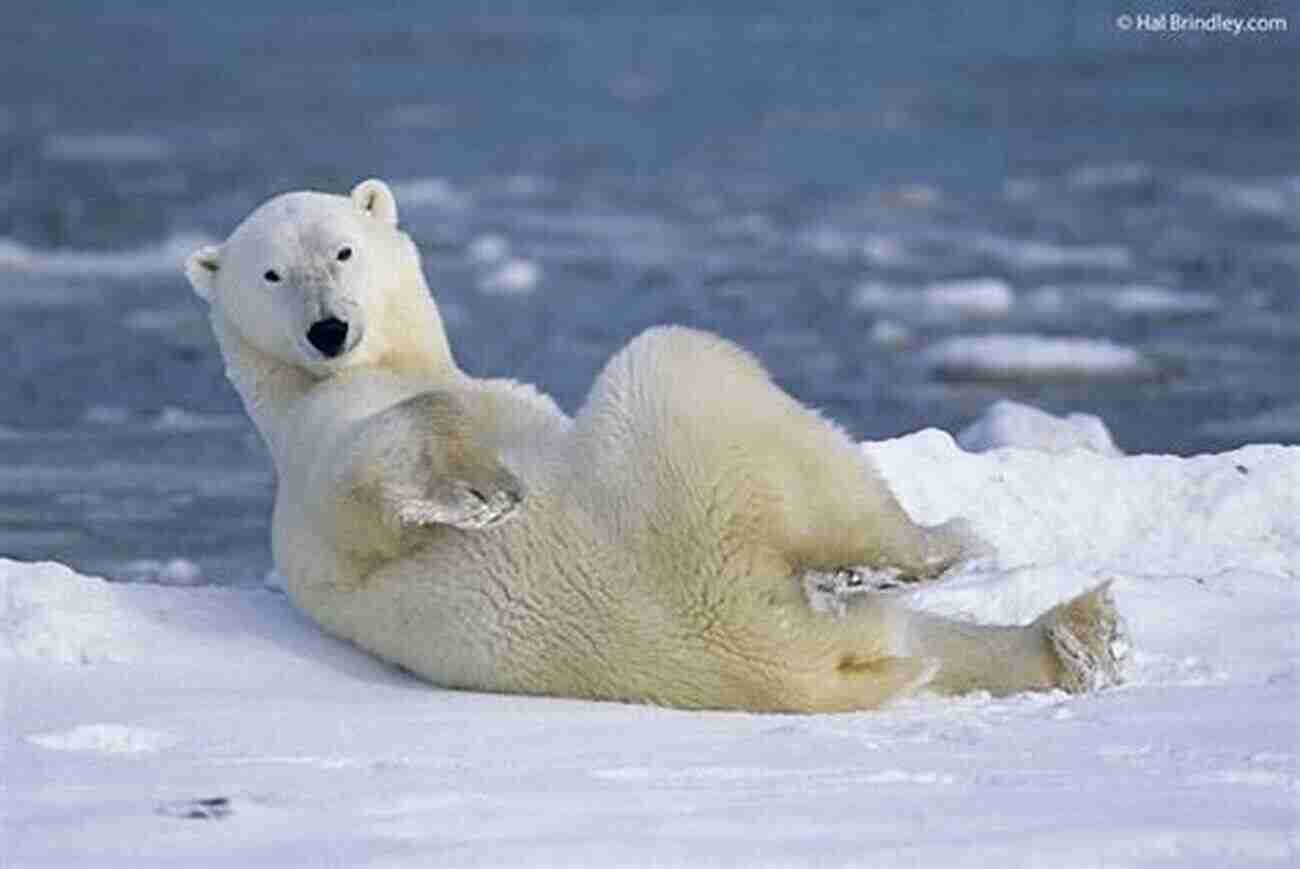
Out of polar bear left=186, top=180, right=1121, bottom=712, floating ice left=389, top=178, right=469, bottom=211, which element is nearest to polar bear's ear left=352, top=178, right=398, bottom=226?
polar bear left=186, top=180, right=1121, bottom=712

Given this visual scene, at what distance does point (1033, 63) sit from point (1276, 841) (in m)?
18.2

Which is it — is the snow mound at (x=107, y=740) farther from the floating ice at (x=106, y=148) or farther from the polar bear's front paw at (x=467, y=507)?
the floating ice at (x=106, y=148)

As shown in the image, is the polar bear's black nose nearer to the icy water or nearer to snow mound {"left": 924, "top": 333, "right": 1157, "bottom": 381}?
the icy water

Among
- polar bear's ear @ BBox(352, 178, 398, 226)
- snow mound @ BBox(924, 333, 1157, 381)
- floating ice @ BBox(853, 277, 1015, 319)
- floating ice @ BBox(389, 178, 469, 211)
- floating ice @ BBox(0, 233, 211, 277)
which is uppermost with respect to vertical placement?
polar bear's ear @ BBox(352, 178, 398, 226)

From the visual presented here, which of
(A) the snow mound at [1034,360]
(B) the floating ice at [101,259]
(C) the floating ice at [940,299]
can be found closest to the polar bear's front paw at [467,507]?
→ (A) the snow mound at [1034,360]

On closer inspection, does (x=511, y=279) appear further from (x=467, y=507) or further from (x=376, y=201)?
(x=467, y=507)

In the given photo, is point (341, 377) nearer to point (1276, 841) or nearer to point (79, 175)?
point (1276, 841)

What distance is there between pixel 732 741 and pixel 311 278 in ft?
4.42

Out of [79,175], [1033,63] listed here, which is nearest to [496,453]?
[79,175]

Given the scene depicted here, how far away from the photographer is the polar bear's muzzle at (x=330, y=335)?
15.9ft

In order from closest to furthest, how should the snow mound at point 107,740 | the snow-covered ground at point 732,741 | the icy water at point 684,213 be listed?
the snow-covered ground at point 732,741, the snow mound at point 107,740, the icy water at point 684,213

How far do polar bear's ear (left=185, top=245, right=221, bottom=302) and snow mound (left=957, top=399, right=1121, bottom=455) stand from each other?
2442 millimetres

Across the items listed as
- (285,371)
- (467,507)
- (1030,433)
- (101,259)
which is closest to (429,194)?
(101,259)

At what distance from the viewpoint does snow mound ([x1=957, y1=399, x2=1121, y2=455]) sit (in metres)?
7.04
